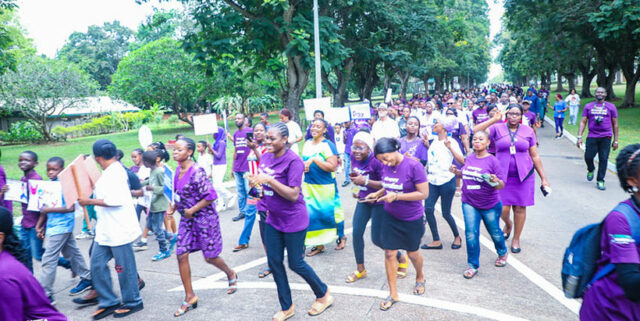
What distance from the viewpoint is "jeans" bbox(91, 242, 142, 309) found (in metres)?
4.27

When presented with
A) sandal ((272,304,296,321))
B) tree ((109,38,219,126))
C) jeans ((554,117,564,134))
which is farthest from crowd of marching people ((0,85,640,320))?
tree ((109,38,219,126))

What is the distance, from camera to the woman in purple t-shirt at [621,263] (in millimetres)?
2150

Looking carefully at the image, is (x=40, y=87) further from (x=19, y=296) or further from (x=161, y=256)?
(x=19, y=296)

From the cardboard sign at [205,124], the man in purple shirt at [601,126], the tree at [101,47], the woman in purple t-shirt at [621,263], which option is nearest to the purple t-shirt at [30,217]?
the cardboard sign at [205,124]

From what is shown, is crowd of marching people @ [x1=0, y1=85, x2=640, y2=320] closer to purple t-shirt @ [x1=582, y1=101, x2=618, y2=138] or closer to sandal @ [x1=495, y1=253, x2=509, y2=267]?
sandal @ [x1=495, y1=253, x2=509, y2=267]

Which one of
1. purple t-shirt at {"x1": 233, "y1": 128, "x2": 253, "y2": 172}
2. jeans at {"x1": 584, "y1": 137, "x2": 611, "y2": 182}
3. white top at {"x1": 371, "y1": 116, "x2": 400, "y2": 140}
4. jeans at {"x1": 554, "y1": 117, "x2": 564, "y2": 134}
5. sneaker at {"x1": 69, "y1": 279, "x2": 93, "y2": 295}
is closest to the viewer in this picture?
sneaker at {"x1": 69, "y1": 279, "x2": 93, "y2": 295}

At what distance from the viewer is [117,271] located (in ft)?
14.2

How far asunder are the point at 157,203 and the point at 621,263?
5.56 meters

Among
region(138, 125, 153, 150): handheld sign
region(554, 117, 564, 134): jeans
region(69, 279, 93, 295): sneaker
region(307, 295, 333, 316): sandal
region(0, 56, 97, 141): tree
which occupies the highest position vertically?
region(0, 56, 97, 141): tree

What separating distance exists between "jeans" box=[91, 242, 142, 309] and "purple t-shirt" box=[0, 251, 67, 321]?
77.2 inches

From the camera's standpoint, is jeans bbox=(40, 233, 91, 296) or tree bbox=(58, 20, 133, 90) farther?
tree bbox=(58, 20, 133, 90)

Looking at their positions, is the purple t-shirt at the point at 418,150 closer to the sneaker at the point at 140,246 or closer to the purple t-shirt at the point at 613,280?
the purple t-shirt at the point at 613,280

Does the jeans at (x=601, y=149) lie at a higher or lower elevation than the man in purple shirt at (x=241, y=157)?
lower

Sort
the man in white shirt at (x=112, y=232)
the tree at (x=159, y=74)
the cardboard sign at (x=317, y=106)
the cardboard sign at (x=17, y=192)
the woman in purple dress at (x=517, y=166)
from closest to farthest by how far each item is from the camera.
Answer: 1. the man in white shirt at (x=112, y=232)
2. the cardboard sign at (x=17, y=192)
3. the woman in purple dress at (x=517, y=166)
4. the cardboard sign at (x=317, y=106)
5. the tree at (x=159, y=74)
